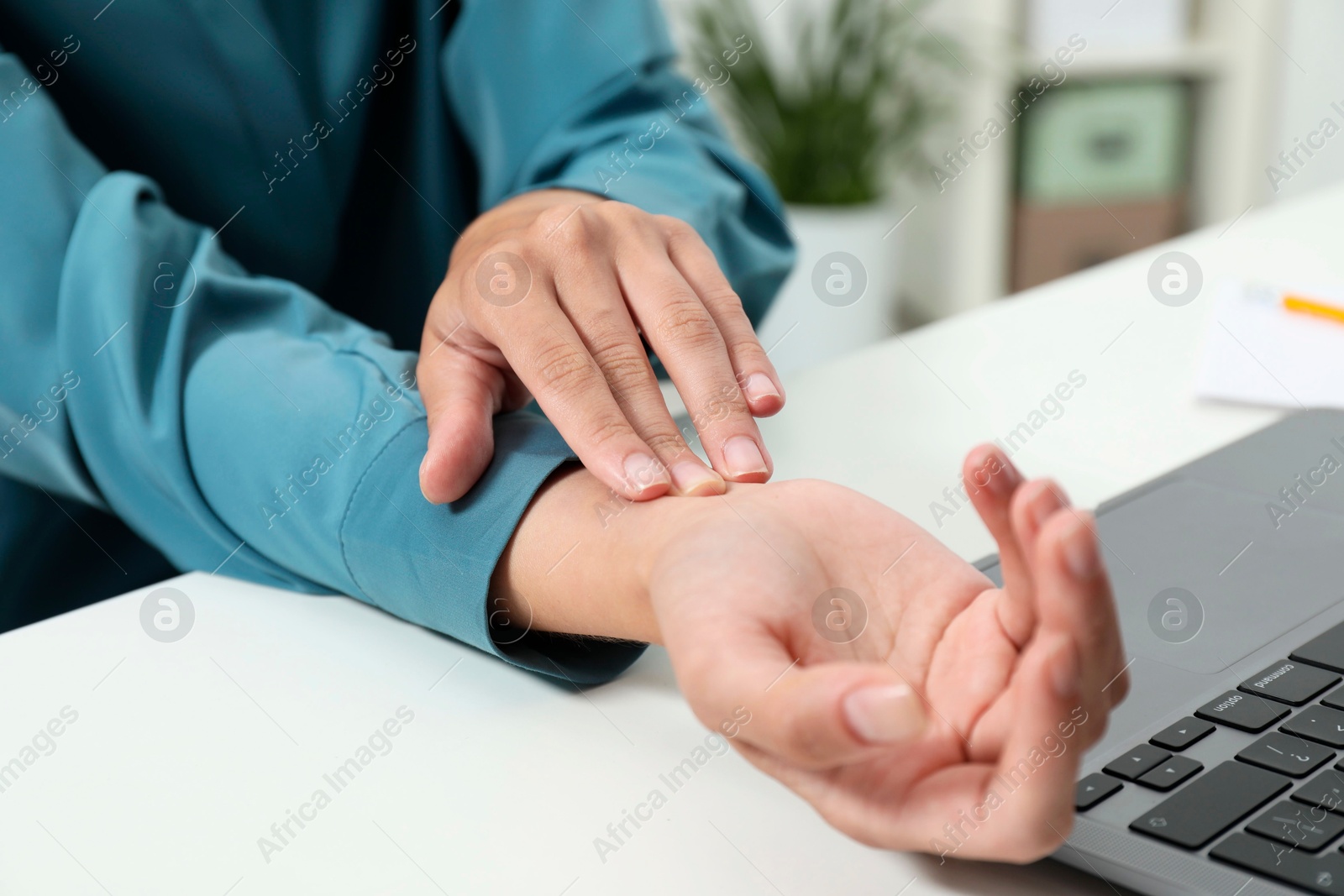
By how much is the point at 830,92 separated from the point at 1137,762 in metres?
2.22

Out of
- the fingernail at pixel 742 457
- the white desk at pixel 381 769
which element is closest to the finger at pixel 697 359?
the fingernail at pixel 742 457

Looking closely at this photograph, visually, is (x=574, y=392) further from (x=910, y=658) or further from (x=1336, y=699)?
(x=1336, y=699)

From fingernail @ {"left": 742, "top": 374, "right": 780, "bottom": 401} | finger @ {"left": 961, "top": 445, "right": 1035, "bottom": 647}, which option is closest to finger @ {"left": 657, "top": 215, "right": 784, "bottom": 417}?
fingernail @ {"left": 742, "top": 374, "right": 780, "bottom": 401}

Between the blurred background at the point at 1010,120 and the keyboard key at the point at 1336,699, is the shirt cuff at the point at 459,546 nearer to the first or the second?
the keyboard key at the point at 1336,699

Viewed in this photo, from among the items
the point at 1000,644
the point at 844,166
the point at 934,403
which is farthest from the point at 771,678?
the point at 844,166

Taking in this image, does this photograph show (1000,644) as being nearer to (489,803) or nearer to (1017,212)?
(489,803)

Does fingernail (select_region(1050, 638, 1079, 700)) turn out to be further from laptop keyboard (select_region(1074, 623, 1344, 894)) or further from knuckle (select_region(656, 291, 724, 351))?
knuckle (select_region(656, 291, 724, 351))

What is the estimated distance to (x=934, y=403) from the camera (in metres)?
0.77

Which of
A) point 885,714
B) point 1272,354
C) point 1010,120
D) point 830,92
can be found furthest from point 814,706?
point 1010,120

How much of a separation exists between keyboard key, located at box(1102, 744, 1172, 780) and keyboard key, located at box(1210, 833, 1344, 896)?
0.04 meters

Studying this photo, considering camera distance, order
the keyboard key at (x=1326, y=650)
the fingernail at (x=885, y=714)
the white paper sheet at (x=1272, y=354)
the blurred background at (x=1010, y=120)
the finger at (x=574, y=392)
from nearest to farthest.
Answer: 1. the fingernail at (x=885, y=714)
2. the keyboard key at (x=1326, y=650)
3. the finger at (x=574, y=392)
4. the white paper sheet at (x=1272, y=354)
5. the blurred background at (x=1010, y=120)

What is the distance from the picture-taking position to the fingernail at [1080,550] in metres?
0.30

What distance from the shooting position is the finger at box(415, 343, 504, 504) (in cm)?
52

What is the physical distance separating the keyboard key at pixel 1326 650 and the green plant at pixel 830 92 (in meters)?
2.12
